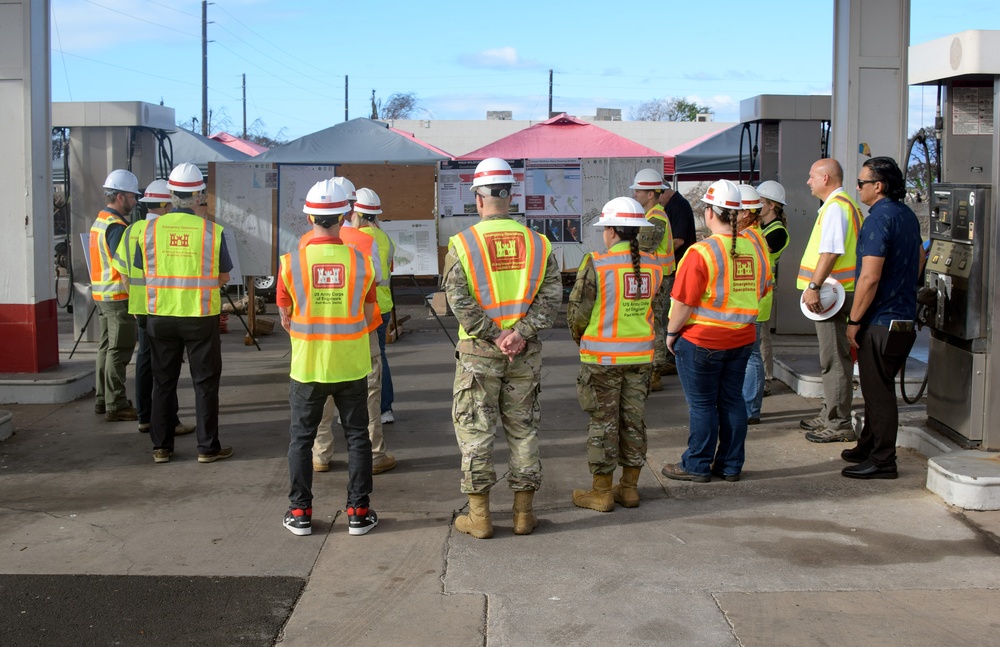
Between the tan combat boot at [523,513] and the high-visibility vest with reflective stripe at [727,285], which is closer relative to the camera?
the tan combat boot at [523,513]

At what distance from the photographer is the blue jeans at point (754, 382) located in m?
7.97

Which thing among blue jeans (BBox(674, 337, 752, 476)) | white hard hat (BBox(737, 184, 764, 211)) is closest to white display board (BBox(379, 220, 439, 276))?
white hard hat (BBox(737, 184, 764, 211))

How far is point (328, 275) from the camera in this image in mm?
5504

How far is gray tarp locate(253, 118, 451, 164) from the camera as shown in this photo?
58.5 ft

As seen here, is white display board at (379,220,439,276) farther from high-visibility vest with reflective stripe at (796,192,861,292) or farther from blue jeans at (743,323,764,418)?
high-visibility vest with reflective stripe at (796,192,861,292)

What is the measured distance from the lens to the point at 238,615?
4.50 m

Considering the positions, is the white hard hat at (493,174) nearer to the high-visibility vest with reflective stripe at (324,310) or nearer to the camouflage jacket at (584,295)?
the camouflage jacket at (584,295)

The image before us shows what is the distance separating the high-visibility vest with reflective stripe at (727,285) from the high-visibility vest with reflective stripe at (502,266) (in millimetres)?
1259

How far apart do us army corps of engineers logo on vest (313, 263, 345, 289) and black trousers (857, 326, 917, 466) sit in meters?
3.45

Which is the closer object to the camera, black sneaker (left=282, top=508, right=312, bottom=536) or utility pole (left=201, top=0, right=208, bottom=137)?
black sneaker (left=282, top=508, right=312, bottom=536)

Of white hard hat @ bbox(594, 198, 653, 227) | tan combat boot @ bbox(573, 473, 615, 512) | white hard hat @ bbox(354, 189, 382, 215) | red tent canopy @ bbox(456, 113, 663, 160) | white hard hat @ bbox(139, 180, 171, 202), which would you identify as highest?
red tent canopy @ bbox(456, 113, 663, 160)

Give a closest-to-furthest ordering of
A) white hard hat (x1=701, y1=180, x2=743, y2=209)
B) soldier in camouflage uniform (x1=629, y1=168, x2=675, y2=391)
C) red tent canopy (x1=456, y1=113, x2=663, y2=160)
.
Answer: white hard hat (x1=701, y1=180, x2=743, y2=209), soldier in camouflage uniform (x1=629, y1=168, x2=675, y2=391), red tent canopy (x1=456, y1=113, x2=663, y2=160)

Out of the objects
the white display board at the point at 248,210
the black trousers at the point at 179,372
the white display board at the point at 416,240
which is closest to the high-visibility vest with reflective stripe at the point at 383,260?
the black trousers at the point at 179,372

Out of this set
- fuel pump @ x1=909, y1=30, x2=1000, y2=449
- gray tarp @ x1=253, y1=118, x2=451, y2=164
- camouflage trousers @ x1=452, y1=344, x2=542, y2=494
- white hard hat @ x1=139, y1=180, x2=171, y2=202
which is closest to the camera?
camouflage trousers @ x1=452, y1=344, x2=542, y2=494
